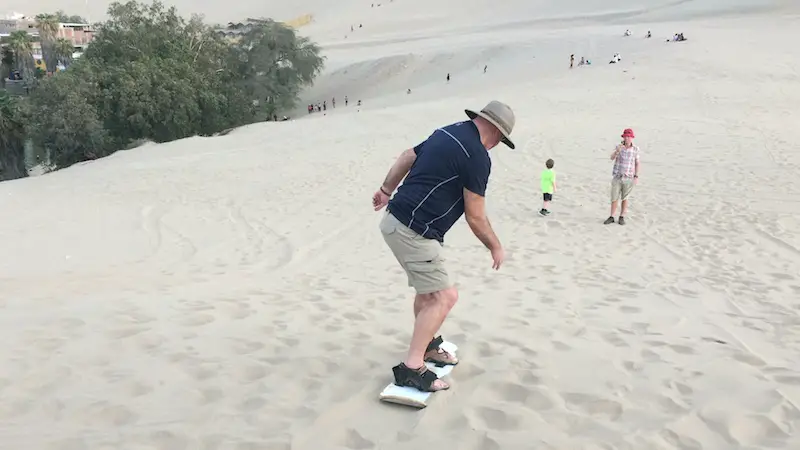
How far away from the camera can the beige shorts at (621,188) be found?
9266 mm

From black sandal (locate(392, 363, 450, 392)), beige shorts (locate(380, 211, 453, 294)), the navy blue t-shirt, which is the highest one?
the navy blue t-shirt

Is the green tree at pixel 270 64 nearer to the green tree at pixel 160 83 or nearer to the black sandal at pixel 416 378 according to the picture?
the green tree at pixel 160 83

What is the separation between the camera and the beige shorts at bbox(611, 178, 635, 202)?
9.27 m

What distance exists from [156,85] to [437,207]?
28.0 meters

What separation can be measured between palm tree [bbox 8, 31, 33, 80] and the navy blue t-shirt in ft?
195

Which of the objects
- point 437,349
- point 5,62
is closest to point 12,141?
point 437,349

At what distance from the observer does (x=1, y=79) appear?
56062mm

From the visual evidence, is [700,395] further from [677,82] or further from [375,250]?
[677,82]

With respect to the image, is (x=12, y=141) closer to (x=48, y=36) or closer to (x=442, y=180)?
(x=442, y=180)

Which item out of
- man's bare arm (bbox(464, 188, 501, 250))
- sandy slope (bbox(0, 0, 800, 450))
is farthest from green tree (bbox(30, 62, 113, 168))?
man's bare arm (bbox(464, 188, 501, 250))

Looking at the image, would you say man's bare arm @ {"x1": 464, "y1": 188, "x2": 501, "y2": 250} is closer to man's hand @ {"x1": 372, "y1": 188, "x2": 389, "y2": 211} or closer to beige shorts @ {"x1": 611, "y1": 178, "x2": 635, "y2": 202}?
man's hand @ {"x1": 372, "y1": 188, "x2": 389, "y2": 211}

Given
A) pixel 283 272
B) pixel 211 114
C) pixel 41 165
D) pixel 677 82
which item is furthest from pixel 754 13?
pixel 283 272

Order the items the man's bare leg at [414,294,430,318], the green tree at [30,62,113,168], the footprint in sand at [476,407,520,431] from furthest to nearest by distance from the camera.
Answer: the green tree at [30,62,113,168] < the man's bare leg at [414,294,430,318] < the footprint in sand at [476,407,520,431]

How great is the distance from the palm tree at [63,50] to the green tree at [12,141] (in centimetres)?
3261
